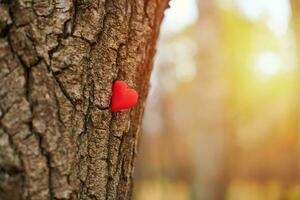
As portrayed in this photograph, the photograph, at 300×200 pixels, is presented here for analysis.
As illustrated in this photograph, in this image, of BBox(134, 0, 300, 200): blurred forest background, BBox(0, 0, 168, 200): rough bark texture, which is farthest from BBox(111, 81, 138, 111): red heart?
BBox(134, 0, 300, 200): blurred forest background

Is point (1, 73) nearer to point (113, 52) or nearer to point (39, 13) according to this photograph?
point (39, 13)

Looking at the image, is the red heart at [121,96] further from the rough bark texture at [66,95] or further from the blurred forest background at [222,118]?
the blurred forest background at [222,118]

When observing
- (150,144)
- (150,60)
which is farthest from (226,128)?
(150,144)

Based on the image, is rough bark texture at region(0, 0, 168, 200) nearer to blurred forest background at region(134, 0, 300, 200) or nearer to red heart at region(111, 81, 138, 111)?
red heart at region(111, 81, 138, 111)

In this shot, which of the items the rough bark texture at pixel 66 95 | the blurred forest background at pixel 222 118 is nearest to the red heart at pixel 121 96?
the rough bark texture at pixel 66 95

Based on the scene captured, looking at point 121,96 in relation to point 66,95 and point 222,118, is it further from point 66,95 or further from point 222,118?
point 222,118

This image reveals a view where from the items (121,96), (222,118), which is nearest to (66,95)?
(121,96)
